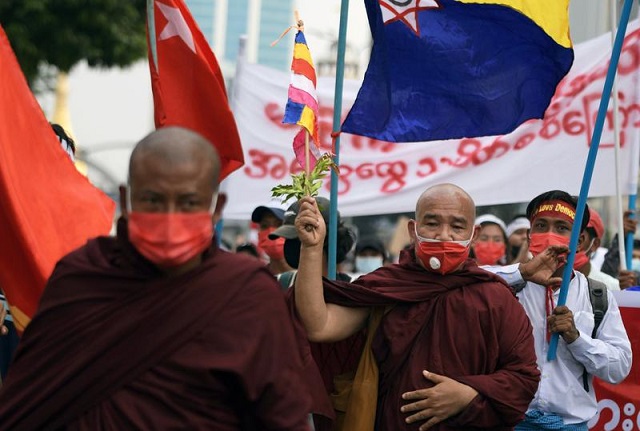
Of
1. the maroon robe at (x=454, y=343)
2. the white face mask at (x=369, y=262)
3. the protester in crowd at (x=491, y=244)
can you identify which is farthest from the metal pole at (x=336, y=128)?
the white face mask at (x=369, y=262)

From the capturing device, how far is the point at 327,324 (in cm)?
450

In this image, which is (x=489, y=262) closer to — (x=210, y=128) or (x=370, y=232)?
(x=210, y=128)

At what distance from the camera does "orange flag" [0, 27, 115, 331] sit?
4.47 meters

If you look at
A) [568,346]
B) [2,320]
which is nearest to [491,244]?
[568,346]

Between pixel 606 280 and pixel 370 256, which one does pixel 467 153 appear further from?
pixel 370 256

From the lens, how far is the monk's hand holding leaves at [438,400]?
14.3ft

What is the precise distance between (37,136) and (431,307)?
1.76 m

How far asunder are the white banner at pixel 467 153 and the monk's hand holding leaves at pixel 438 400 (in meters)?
2.95

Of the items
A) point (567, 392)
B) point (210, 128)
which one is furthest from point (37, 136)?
point (567, 392)

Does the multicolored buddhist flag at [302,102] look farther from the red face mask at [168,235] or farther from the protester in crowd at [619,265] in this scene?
the protester in crowd at [619,265]

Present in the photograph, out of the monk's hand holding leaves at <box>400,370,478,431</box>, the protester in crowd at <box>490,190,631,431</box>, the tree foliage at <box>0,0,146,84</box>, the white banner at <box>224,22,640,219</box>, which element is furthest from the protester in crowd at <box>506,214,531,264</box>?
the tree foliage at <box>0,0,146,84</box>

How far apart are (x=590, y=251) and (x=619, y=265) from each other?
1661 millimetres

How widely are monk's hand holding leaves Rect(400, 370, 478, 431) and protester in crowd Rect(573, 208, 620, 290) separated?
1419 mm

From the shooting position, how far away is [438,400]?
4367mm
